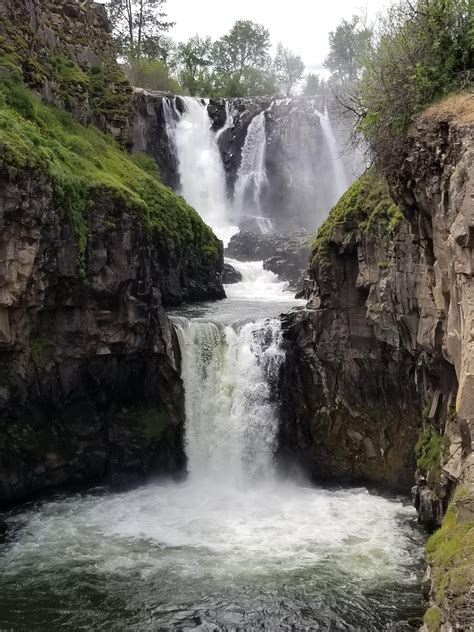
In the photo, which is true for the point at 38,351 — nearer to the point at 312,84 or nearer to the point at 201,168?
the point at 201,168

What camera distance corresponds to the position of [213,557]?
14.8m

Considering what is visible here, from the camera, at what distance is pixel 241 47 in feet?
211

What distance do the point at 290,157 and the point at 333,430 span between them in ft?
89.2

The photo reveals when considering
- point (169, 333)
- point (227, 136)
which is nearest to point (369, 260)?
point (169, 333)

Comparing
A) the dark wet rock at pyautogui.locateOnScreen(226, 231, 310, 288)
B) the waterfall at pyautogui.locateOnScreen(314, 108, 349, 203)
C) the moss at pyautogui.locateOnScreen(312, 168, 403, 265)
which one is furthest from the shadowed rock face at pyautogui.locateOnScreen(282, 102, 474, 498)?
the waterfall at pyautogui.locateOnScreen(314, 108, 349, 203)

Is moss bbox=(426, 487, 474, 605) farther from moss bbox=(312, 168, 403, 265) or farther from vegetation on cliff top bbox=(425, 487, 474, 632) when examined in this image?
moss bbox=(312, 168, 403, 265)

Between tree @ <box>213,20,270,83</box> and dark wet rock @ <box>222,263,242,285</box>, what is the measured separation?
36849mm

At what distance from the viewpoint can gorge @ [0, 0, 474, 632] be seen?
41.6ft

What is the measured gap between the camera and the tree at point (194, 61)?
5569 centimetres

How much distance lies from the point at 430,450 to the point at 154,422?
9161 mm

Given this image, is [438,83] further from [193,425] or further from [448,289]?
[193,425]

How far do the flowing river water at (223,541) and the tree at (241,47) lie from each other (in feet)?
154

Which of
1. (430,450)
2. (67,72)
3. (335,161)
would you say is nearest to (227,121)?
(335,161)

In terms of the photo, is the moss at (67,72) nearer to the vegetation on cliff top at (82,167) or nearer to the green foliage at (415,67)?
the vegetation on cliff top at (82,167)
